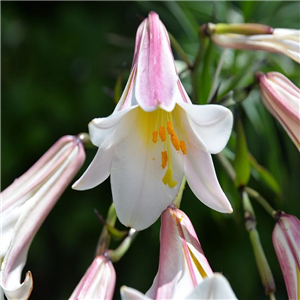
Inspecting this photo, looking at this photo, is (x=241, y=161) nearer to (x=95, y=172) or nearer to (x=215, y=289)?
(x=95, y=172)

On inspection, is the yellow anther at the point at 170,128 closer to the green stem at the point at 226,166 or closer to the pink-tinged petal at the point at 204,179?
the pink-tinged petal at the point at 204,179

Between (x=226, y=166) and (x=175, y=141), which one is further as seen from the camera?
(x=226, y=166)

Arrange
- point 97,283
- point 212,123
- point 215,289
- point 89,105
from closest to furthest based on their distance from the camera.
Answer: point 215,289 < point 212,123 < point 97,283 < point 89,105

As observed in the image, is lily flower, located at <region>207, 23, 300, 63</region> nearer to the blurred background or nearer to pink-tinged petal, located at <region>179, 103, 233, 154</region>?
pink-tinged petal, located at <region>179, 103, 233, 154</region>

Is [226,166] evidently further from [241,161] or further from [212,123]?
[212,123]

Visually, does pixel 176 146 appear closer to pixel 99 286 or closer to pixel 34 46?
pixel 99 286

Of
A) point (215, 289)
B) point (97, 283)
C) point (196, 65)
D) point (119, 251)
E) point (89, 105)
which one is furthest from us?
point (89, 105)

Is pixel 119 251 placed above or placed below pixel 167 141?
below

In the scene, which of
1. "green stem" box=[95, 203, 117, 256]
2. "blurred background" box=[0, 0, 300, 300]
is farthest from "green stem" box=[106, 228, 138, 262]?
"blurred background" box=[0, 0, 300, 300]

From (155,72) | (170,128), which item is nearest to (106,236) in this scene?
(170,128)

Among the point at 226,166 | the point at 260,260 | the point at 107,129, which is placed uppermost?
the point at 107,129
